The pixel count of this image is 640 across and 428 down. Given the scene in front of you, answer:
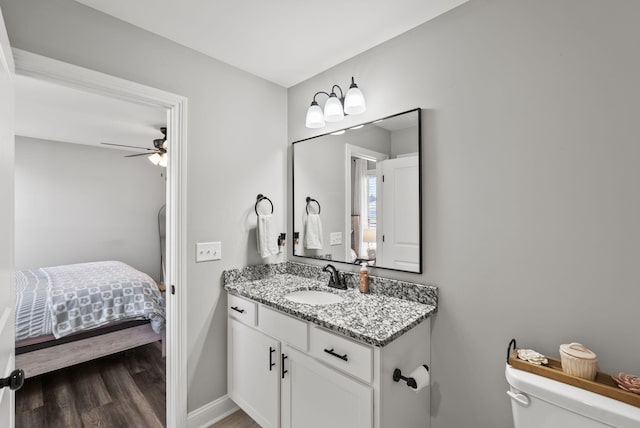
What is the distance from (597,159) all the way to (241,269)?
74.7 inches

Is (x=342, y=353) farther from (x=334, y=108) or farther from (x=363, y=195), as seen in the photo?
(x=334, y=108)

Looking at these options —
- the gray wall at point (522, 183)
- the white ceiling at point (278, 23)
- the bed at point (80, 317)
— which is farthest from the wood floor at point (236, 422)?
the white ceiling at point (278, 23)

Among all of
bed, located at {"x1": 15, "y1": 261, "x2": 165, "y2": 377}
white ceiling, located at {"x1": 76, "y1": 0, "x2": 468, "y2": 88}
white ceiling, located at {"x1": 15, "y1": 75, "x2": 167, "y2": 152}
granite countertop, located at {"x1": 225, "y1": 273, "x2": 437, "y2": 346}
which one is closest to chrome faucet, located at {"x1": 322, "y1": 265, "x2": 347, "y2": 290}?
granite countertop, located at {"x1": 225, "y1": 273, "x2": 437, "y2": 346}

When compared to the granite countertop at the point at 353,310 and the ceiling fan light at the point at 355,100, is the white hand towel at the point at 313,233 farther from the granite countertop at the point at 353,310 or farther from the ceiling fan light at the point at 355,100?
the ceiling fan light at the point at 355,100

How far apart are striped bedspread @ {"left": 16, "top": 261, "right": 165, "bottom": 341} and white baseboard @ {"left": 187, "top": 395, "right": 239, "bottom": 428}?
1.19 m

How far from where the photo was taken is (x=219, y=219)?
6.37 ft

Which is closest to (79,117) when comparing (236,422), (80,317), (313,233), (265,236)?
(80,317)

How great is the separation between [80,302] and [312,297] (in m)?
2.08

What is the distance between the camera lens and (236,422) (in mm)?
1904

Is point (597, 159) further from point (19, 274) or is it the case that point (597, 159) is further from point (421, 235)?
point (19, 274)

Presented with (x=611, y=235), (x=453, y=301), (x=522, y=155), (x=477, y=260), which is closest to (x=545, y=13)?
(x=522, y=155)

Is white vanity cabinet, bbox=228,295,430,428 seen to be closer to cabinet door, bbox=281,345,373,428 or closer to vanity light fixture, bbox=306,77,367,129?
cabinet door, bbox=281,345,373,428

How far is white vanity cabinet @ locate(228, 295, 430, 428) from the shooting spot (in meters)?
1.19

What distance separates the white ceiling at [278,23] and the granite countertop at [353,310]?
145 cm
